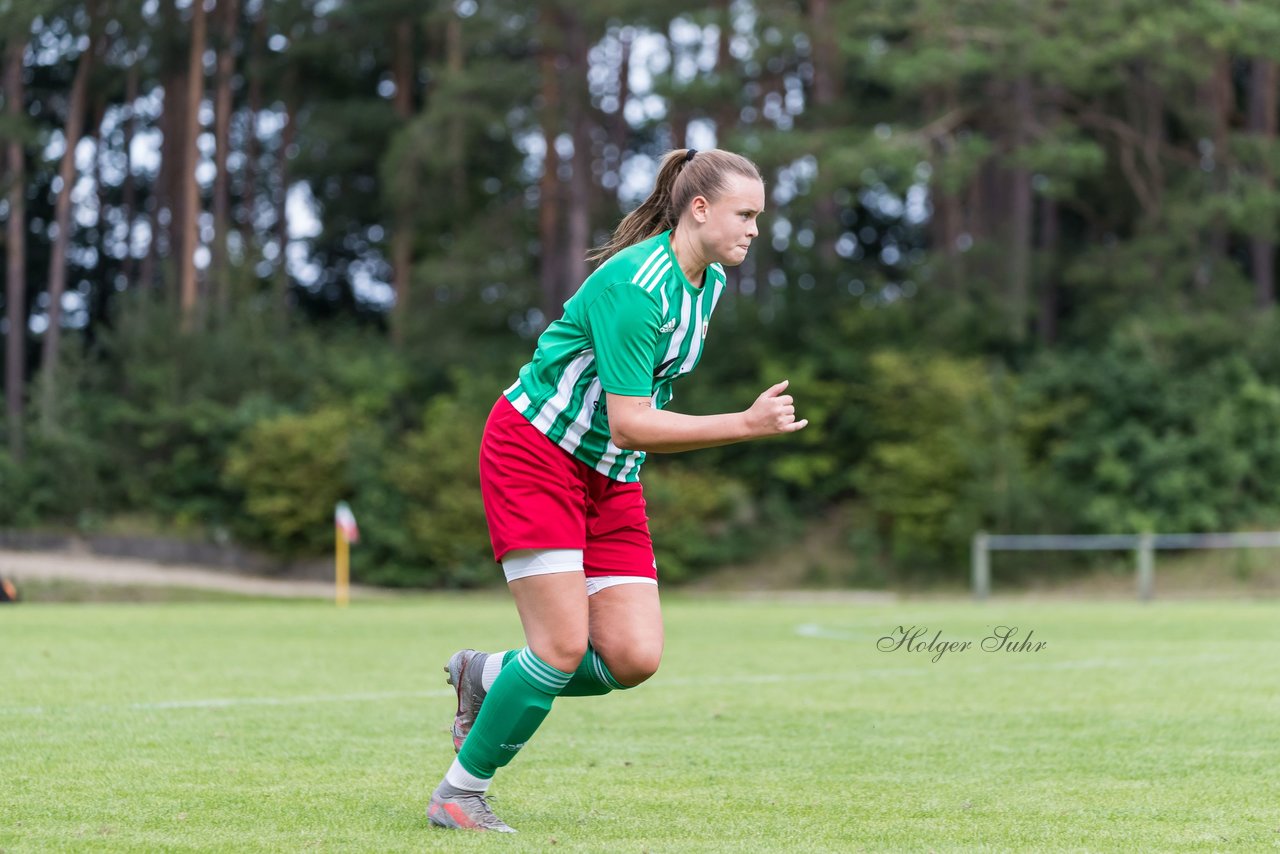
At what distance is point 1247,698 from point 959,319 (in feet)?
80.8

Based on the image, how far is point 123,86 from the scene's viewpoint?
44.2 metres

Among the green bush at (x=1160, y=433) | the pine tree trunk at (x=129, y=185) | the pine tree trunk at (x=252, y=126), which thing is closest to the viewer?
the green bush at (x=1160, y=433)

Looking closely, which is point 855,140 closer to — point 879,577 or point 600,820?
point 879,577

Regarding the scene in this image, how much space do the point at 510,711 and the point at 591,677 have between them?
305mm

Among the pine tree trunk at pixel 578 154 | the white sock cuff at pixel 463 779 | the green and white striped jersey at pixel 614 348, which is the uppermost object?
the pine tree trunk at pixel 578 154

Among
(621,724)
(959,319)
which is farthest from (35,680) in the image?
(959,319)

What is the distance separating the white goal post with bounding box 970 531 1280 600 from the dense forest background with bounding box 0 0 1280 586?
0.70 meters

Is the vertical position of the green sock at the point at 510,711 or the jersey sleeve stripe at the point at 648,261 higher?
the jersey sleeve stripe at the point at 648,261

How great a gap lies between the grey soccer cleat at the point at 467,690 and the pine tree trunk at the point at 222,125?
35358 mm

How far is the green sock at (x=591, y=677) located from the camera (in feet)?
15.3

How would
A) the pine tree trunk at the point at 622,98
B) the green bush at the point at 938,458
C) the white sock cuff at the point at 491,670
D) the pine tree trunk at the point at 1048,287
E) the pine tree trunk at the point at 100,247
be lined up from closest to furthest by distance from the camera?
the white sock cuff at the point at 491,670
the green bush at the point at 938,458
the pine tree trunk at the point at 1048,287
the pine tree trunk at the point at 622,98
the pine tree trunk at the point at 100,247

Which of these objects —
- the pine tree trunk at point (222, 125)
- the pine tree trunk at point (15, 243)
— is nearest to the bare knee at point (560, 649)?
the pine tree trunk at point (15, 243)

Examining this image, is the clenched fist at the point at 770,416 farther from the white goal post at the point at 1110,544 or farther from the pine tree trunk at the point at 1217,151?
the pine tree trunk at the point at 1217,151

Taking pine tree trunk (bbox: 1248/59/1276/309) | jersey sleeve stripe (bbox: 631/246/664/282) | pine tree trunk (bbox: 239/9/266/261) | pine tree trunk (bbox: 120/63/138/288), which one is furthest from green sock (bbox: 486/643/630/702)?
pine tree trunk (bbox: 120/63/138/288)
